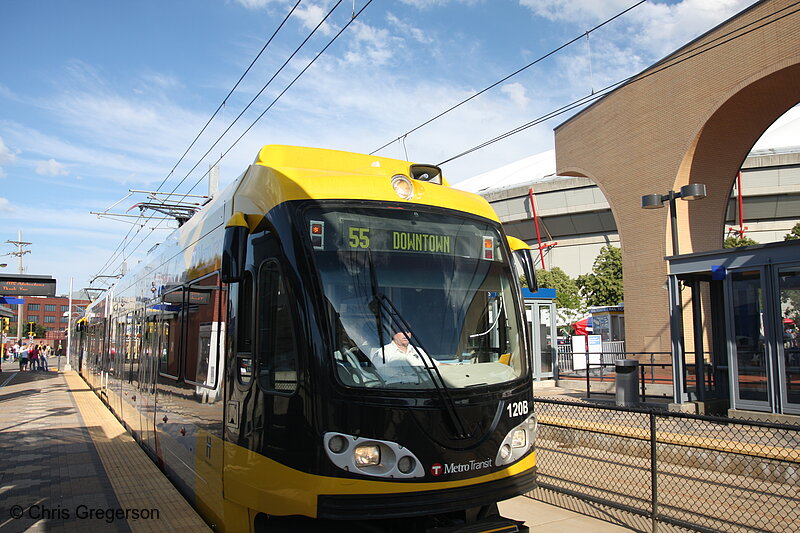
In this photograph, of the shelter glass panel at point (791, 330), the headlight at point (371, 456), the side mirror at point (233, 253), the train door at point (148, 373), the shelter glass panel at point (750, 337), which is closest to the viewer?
the headlight at point (371, 456)

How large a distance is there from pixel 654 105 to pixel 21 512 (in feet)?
65.0

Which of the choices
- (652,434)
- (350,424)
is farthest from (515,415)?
(652,434)

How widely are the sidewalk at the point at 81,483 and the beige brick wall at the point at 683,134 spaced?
1533cm

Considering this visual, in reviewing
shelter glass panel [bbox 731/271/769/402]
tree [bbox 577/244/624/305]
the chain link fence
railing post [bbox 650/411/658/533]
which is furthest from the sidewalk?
tree [bbox 577/244/624/305]

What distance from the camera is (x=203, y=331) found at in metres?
6.11

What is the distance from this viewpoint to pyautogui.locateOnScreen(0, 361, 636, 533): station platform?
245 inches

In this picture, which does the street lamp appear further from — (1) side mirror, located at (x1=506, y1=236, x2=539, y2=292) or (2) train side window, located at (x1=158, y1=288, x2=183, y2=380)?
(2) train side window, located at (x1=158, y1=288, x2=183, y2=380)

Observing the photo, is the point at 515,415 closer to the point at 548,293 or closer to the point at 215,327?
the point at 215,327

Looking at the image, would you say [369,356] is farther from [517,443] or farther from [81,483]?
[81,483]

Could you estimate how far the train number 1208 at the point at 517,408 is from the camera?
15.4ft

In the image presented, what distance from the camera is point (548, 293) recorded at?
842 inches

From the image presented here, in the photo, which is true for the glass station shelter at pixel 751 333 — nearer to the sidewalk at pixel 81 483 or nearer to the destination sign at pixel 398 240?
the destination sign at pixel 398 240

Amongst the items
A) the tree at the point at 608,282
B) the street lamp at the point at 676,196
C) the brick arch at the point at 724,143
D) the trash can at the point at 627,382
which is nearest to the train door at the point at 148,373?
the trash can at the point at 627,382

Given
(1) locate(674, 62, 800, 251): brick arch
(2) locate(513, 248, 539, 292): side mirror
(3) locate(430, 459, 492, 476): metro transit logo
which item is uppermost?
(1) locate(674, 62, 800, 251): brick arch
